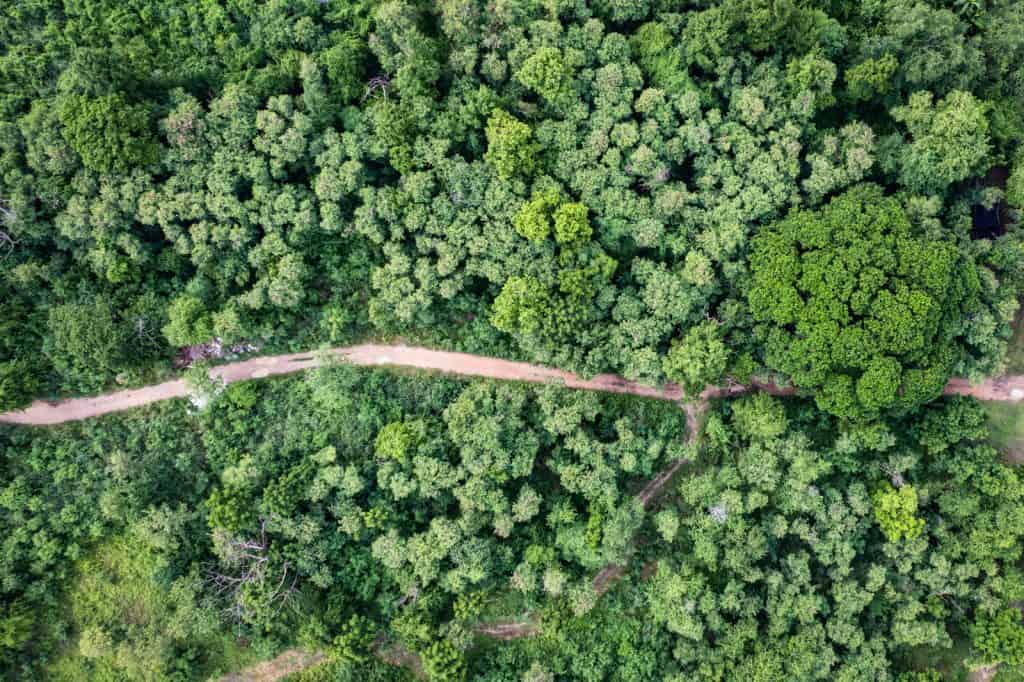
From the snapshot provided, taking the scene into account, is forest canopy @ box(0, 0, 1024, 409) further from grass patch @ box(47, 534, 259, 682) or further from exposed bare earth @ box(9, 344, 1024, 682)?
grass patch @ box(47, 534, 259, 682)

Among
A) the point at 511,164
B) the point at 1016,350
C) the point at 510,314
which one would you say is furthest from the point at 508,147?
the point at 1016,350

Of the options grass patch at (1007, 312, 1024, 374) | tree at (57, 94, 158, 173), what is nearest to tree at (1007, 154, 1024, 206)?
grass patch at (1007, 312, 1024, 374)

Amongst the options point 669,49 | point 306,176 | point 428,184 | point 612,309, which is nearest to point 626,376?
point 612,309

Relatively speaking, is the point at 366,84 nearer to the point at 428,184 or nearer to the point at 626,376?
the point at 428,184

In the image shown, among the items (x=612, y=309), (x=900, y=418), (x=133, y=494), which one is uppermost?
(x=612, y=309)

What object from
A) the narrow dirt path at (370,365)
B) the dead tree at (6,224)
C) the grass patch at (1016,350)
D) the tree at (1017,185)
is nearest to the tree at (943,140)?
the tree at (1017,185)

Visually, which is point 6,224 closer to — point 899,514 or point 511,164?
point 511,164
